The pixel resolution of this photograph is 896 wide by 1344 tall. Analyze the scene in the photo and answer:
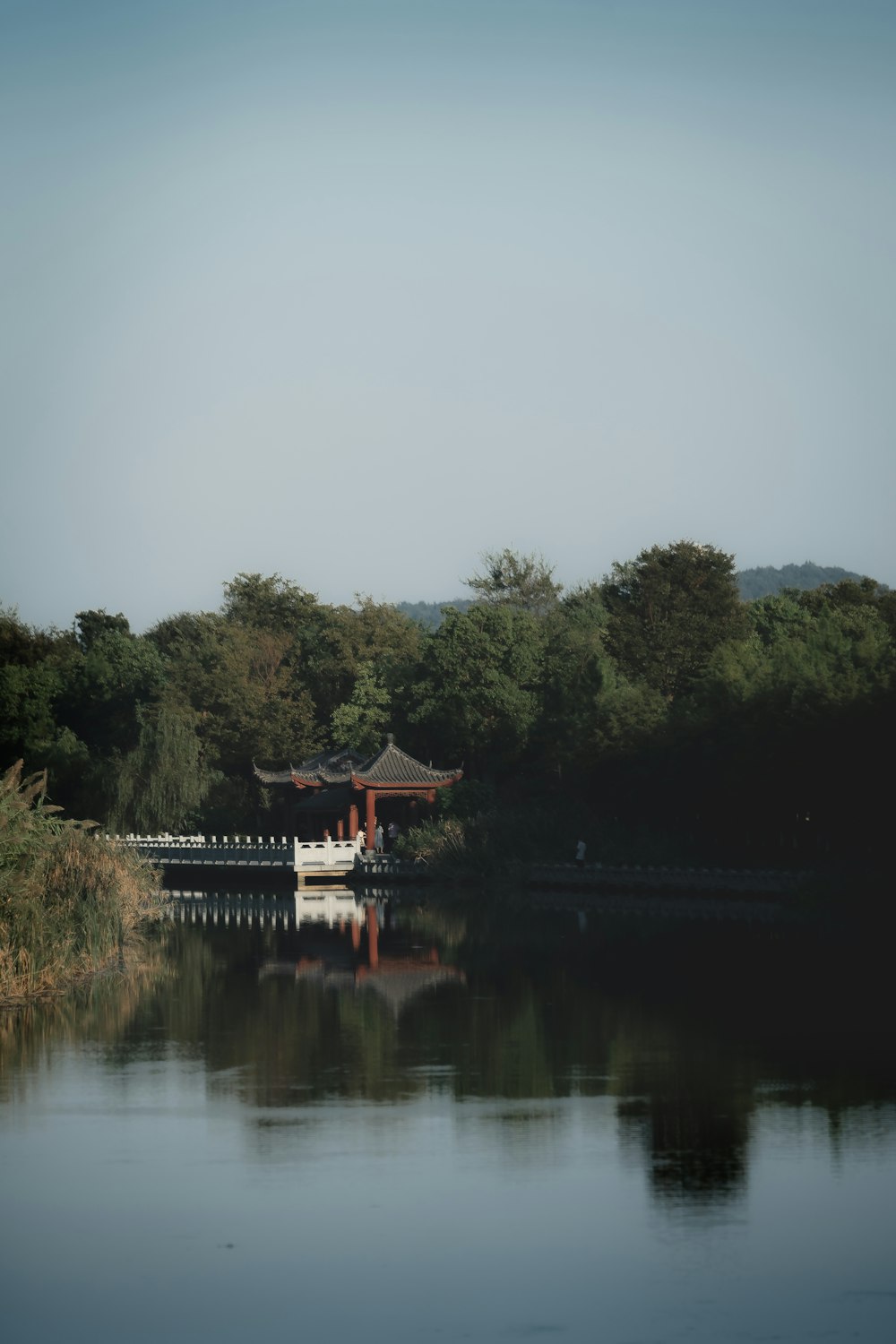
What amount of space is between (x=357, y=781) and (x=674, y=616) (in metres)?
16.1

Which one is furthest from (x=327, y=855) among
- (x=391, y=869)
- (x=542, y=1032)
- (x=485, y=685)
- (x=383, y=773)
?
(x=542, y=1032)

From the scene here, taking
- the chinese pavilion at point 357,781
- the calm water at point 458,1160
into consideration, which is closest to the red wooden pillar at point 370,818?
the chinese pavilion at point 357,781

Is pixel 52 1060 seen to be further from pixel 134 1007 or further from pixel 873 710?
pixel 873 710

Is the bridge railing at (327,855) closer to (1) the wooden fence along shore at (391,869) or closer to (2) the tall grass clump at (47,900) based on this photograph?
(1) the wooden fence along shore at (391,869)

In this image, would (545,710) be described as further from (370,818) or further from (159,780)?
(159,780)

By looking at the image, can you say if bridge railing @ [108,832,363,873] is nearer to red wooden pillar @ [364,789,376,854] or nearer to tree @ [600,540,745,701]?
red wooden pillar @ [364,789,376,854]

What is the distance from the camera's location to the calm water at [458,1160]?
457 inches

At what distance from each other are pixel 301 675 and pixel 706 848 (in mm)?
35047

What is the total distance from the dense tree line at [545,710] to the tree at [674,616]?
98 mm

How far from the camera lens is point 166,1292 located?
12.0 m

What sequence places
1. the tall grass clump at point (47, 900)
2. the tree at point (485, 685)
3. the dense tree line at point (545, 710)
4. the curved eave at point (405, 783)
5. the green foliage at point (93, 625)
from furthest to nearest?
1. the green foliage at point (93, 625)
2. the tree at point (485, 685)
3. the curved eave at point (405, 783)
4. the dense tree line at point (545, 710)
5. the tall grass clump at point (47, 900)

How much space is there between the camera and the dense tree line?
148 ft

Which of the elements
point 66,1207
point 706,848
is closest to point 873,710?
point 706,848

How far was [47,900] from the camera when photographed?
28.2 meters
